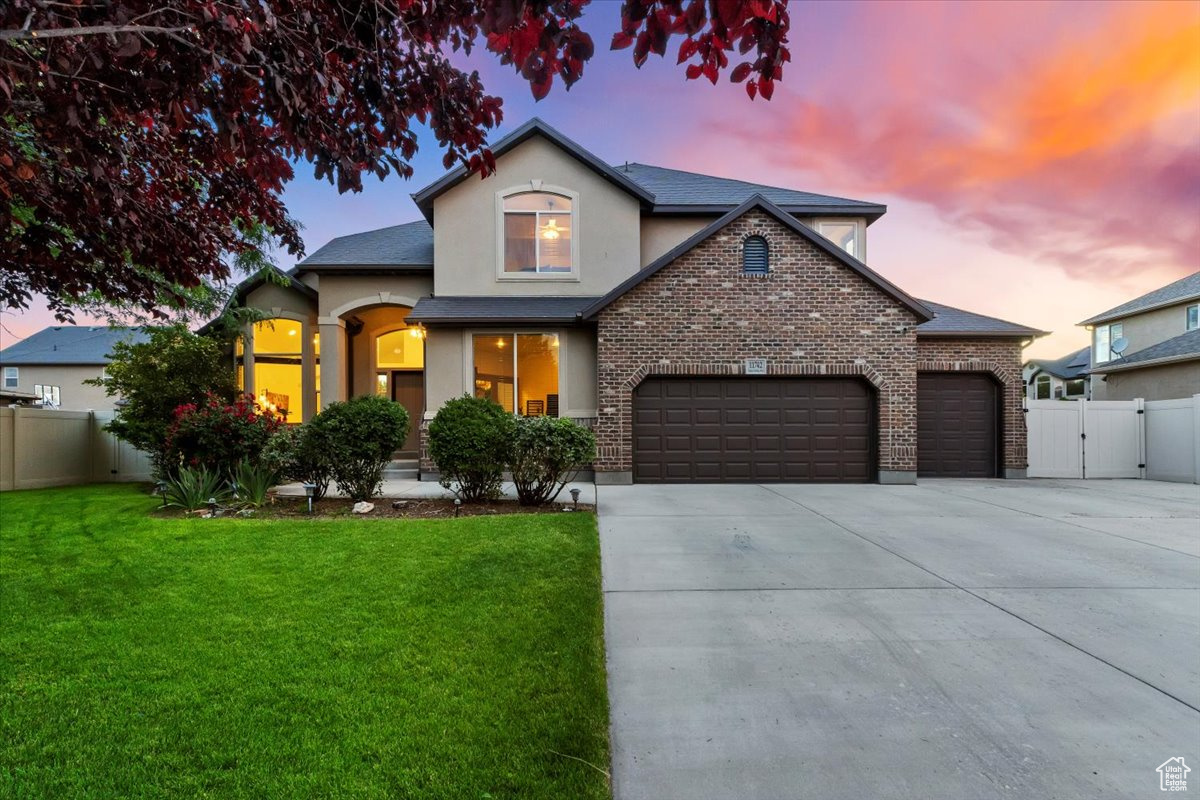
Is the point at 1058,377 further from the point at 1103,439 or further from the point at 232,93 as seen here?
the point at 232,93

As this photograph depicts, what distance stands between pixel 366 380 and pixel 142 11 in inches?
476

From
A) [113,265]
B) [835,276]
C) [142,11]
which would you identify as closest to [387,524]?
[113,265]

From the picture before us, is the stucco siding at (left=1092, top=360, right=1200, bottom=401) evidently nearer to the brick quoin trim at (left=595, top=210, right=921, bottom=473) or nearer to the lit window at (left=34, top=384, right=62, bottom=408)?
the brick quoin trim at (left=595, top=210, right=921, bottom=473)

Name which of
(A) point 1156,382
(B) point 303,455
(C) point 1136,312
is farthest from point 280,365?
(C) point 1136,312

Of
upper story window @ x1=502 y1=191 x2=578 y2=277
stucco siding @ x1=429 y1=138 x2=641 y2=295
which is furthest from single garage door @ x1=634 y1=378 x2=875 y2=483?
upper story window @ x1=502 y1=191 x2=578 y2=277

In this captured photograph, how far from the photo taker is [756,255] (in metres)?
10.8

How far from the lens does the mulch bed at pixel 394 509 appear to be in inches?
292

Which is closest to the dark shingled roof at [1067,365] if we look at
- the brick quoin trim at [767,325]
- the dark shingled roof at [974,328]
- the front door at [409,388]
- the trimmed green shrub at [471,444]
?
the dark shingled roof at [974,328]

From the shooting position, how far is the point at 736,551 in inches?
221

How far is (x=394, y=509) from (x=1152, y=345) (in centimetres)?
3003

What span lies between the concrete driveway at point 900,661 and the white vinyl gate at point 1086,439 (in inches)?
265

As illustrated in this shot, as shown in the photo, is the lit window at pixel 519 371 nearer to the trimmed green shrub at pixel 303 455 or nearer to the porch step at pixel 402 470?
the porch step at pixel 402 470

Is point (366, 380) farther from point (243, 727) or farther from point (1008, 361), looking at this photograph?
point (1008, 361)

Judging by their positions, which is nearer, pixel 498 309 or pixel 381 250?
pixel 498 309
